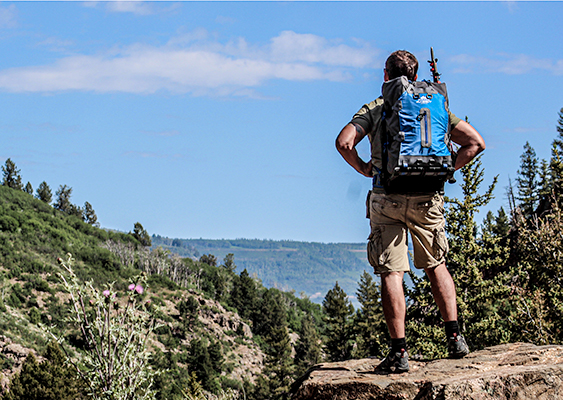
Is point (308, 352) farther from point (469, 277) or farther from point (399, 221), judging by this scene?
point (399, 221)

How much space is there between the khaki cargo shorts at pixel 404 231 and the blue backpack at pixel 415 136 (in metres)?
0.18

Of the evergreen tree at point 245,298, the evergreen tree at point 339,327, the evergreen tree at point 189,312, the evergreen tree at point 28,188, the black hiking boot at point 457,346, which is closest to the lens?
the black hiking boot at point 457,346

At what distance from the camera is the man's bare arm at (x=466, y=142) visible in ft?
16.7

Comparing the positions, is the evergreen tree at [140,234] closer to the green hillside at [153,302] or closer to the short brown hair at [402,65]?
the green hillside at [153,302]

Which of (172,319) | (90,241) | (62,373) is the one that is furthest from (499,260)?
(90,241)

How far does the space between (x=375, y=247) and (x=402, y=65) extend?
5.04 ft

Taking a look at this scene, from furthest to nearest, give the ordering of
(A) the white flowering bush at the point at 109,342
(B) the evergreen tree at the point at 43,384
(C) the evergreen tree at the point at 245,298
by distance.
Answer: (C) the evergreen tree at the point at 245,298 < (B) the evergreen tree at the point at 43,384 < (A) the white flowering bush at the point at 109,342

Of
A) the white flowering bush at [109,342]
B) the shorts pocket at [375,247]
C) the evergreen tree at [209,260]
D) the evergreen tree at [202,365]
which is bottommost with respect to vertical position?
the evergreen tree at [202,365]

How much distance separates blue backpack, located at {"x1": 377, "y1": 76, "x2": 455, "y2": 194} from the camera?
470 cm

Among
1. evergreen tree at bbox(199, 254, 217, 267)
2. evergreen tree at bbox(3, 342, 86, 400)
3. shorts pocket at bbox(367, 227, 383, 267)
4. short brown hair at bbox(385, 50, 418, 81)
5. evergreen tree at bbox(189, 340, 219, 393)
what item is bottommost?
evergreen tree at bbox(189, 340, 219, 393)

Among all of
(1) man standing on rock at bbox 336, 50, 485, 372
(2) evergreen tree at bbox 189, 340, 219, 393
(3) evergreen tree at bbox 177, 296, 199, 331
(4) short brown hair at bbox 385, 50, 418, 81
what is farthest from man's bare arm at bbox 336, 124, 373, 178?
(3) evergreen tree at bbox 177, 296, 199, 331

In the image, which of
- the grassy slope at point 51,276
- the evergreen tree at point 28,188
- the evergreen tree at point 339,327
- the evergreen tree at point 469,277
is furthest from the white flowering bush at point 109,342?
the evergreen tree at point 28,188

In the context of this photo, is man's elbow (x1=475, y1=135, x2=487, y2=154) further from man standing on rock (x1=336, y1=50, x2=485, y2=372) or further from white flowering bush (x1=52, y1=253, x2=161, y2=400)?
white flowering bush (x1=52, y1=253, x2=161, y2=400)

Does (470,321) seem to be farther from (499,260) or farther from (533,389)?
(533,389)
